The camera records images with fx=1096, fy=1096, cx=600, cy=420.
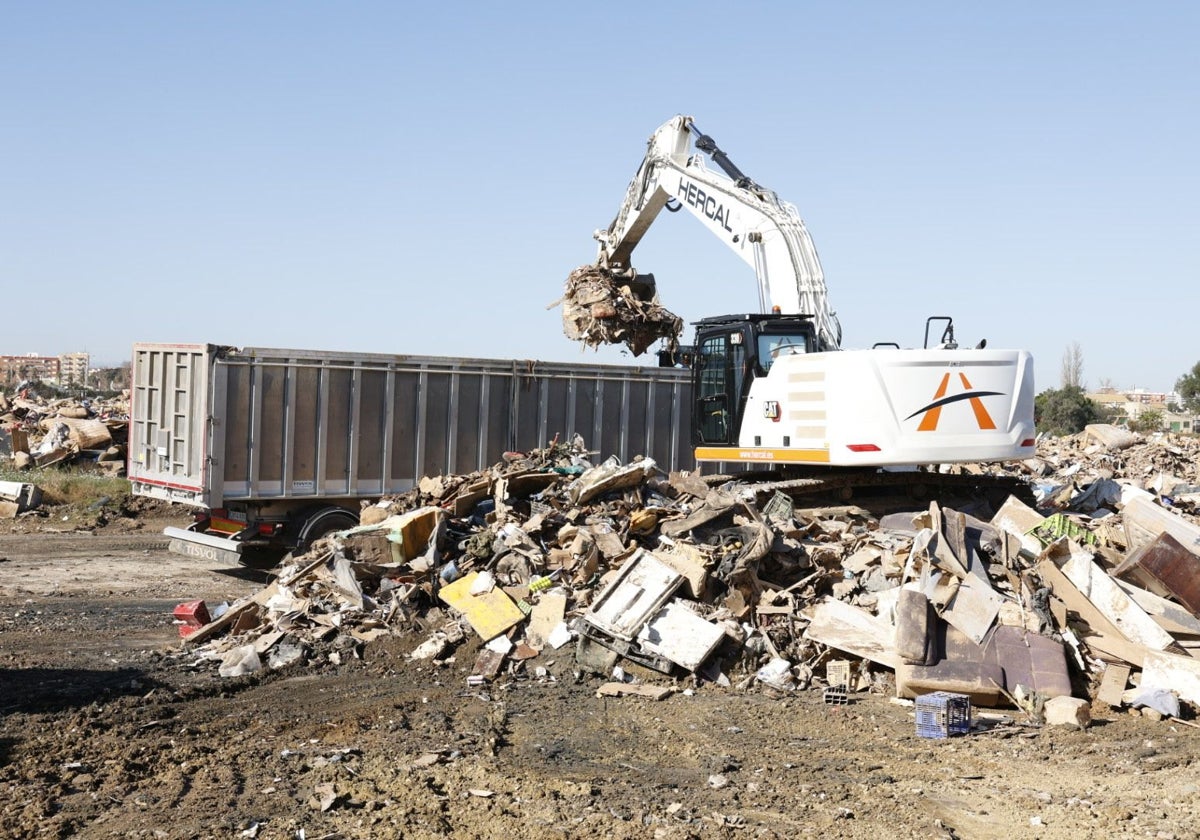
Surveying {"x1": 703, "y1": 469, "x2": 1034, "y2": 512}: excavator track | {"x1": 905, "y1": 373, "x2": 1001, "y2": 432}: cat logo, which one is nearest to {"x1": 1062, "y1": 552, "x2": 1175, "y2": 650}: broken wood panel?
{"x1": 905, "y1": 373, "x2": 1001, "y2": 432}: cat logo

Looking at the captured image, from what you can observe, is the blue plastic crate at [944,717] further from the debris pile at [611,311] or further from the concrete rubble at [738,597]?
the debris pile at [611,311]

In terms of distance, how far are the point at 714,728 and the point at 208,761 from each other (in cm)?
313

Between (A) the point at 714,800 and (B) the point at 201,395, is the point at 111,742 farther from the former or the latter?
(B) the point at 201,395

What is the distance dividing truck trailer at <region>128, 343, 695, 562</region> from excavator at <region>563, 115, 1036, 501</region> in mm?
1607

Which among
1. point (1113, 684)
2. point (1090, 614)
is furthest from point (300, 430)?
point (1113, 684)

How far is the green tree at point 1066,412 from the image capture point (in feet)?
134

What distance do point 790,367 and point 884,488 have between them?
2086 mm

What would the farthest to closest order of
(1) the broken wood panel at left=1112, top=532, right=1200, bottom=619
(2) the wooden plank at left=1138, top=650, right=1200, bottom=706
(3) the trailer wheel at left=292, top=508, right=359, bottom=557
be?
(3) the trailer wheel at left=292, top=508, right=359, bottom=557, (1) the broken wood panel at left=1112, top=532, right=1200, bottom=619, (2) the wooden plank at left=1138, top=650, right=1200, bottom=706

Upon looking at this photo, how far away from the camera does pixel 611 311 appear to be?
13.9 m

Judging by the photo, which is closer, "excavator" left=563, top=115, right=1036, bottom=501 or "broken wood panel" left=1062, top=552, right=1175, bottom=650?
"broken wood panel" left=1062, top=552, right=1175, bottom=650

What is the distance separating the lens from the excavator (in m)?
10.3

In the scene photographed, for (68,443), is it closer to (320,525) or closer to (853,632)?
(320,525)

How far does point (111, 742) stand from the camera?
655cm

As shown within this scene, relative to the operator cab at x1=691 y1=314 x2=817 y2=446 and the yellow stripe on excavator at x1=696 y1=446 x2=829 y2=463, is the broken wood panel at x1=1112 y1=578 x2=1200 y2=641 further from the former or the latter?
the operator cab at x1=691 y1=314 x2=817 y2=446
